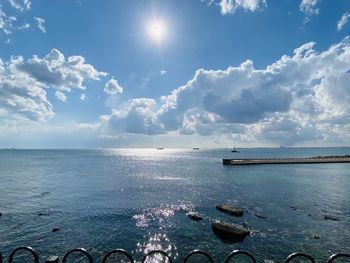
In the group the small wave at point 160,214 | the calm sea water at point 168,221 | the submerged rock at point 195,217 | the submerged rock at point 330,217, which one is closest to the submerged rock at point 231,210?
the calm sea water at point 168,221

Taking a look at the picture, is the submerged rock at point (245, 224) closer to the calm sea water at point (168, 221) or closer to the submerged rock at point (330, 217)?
the calm sea water at point (168, 221)

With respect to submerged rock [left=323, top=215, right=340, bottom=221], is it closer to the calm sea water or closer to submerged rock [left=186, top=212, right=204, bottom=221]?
the calm sea water

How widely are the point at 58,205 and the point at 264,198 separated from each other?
3649 centimetres

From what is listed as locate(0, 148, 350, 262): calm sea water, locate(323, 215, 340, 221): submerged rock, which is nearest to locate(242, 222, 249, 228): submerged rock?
locate(0, 148, 350, 262): calm sea water

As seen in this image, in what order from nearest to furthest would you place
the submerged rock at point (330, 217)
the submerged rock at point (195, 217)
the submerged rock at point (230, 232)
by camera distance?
1. the submerged rock at point (230, 232)
2. the submerged rock at point (330, 217)
3. the submerged rock at point (195, 217)

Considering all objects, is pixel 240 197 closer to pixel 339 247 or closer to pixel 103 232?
pixel 339 247

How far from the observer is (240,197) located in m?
46.0

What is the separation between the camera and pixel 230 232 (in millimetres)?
25562

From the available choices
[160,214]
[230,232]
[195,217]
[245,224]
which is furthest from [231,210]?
[160,214]

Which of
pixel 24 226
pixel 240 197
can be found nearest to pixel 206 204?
pixel 240 197

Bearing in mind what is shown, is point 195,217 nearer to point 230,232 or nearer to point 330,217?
point 230,232

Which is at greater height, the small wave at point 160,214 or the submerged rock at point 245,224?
the submerged rock at point 245,224

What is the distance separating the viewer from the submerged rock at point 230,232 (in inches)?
977

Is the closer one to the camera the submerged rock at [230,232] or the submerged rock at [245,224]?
the submerged rock at [230,232]
